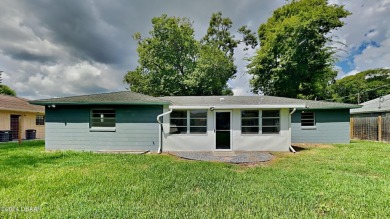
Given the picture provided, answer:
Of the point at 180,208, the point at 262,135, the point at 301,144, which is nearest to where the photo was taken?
the point at 180,208

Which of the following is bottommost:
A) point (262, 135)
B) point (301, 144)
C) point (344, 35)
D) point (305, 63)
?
point (301, 144)

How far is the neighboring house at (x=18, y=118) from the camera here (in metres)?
14.7

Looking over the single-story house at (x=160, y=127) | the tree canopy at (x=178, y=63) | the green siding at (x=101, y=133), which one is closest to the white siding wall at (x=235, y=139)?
the single-story house at (x=160, y=127)

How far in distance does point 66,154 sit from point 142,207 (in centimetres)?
696

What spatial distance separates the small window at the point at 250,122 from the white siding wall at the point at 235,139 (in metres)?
0.21

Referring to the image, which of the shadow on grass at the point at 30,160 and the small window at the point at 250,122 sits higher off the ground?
the small window at the point at 250,122

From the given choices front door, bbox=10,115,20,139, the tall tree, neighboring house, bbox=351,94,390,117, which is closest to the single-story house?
neighboring house, bbox=351,94,390,117

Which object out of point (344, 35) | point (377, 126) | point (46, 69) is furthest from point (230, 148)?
point (46, 69)

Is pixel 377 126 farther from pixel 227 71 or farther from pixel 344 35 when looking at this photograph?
pixel 227 71

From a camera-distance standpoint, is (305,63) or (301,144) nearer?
(301,144)

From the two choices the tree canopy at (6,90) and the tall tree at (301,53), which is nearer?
the tall tree at (301,53)

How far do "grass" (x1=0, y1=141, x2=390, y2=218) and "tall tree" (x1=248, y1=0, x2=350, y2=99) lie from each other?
14.9 m

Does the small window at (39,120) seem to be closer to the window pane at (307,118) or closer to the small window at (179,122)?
the small window at (179,122)

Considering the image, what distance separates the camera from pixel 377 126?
46.1 ft
